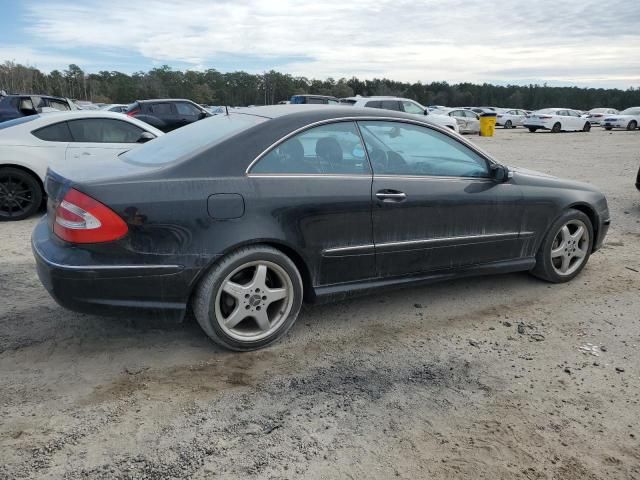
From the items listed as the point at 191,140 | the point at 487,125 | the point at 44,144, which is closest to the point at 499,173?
the point at 191,140

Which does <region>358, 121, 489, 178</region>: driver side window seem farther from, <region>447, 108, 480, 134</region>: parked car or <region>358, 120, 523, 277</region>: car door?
<region>447, 108, 480, 134</region>: parked car

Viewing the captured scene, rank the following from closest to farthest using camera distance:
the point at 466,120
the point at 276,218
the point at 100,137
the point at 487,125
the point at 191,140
Result: 1. the point at 276,218
2. the point at 191,140
3. the point at 100,137
4. the point at 487,125
5. the point at 466,120

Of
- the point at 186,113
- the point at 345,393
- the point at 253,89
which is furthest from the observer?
the point at 253,89

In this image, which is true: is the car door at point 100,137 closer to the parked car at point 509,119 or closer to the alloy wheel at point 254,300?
the alloy wheel at point 254,300

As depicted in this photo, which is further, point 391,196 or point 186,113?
point 186,113

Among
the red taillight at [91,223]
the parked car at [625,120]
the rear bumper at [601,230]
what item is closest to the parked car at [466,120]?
the parked car at [625,120]

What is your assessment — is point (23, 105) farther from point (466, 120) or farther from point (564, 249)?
point (466, 120)

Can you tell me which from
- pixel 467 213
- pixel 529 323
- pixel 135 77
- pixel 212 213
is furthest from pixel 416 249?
pixel 135 77

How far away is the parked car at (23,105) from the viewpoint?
13.6 meters

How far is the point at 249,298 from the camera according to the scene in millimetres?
3307

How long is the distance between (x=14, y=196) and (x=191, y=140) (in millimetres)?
4262

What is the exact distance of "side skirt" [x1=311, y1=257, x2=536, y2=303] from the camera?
11.8 feet

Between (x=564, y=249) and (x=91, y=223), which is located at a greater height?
(x=91, y=223)

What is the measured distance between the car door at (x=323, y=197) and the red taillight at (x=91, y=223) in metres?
0.75
